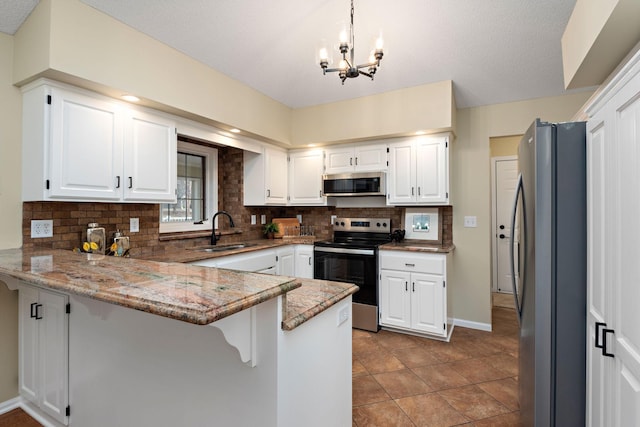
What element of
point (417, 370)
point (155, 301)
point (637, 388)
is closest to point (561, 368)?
point (637, 388)

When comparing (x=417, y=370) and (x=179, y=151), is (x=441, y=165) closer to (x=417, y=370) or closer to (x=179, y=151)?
(x=417, y=370)

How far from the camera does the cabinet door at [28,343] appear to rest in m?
1.95

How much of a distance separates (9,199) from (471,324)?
421cm

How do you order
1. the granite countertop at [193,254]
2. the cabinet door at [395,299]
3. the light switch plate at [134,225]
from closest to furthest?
the granite countertop at [193,254] < the light switch plate at [134,225] < the cabinet door at [395,299]

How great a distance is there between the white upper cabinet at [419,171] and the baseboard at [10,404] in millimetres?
3417

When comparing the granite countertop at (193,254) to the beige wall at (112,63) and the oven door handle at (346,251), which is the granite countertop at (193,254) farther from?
the beige wall at (112,63)

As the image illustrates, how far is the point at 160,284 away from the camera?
1.03 m

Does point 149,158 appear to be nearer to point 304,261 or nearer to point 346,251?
point 304,261

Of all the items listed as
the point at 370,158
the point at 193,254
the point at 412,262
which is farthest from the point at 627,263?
the point at 370,158

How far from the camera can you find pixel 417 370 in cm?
259

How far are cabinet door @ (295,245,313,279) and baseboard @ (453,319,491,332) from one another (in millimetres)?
1772

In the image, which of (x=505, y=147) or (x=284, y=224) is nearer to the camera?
(x=284, y=224)

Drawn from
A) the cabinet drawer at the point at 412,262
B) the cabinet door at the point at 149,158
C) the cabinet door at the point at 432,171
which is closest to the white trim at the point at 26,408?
the cabinet door at the point at 149,158

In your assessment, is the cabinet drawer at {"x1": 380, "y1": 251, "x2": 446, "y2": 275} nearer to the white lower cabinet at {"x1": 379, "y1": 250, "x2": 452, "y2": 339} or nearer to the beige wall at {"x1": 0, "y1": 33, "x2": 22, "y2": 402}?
the white lower cabinet at {"x1": 379, "y1": 250, "x2": 452, "y2": 339}
